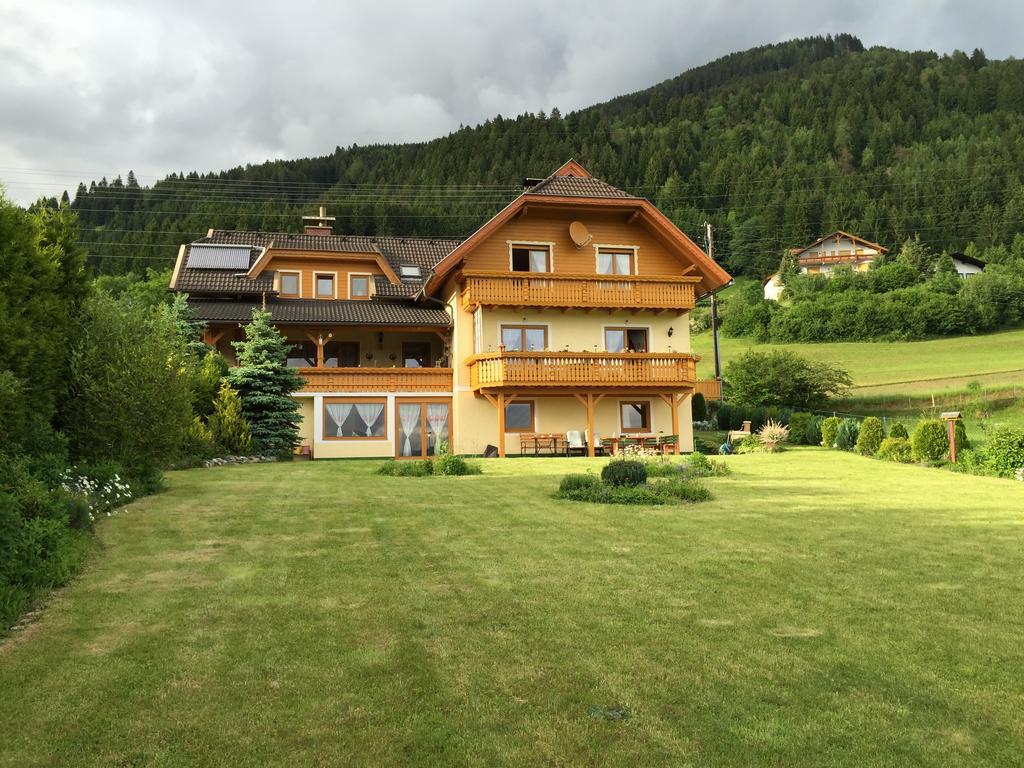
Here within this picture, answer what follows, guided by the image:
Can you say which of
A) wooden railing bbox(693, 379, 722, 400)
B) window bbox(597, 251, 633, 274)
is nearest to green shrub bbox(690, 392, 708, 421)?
wooden railing bbox(693, 379, 722, 400)

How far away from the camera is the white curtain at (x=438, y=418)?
28.9 metres

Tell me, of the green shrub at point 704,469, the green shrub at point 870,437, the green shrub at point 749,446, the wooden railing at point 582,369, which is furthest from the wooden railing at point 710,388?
the green shrub at point 704,469

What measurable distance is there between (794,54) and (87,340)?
705 ft

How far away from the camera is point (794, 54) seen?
192500 mm

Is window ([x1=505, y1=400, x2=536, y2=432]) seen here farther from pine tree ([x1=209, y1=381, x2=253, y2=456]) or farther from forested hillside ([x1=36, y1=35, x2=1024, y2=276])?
forested hillside ([x1=36, y1=35, x2=1024, y2=276])

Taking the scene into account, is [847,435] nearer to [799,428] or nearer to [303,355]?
[799,428]

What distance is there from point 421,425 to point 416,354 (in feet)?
15.4

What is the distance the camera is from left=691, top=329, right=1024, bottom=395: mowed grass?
1610 inches

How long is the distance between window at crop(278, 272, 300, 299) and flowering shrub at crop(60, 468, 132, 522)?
66.7ft

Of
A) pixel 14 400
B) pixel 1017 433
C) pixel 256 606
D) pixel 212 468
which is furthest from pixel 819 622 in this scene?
pixel 212 468

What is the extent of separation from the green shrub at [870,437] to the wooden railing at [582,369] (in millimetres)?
6217

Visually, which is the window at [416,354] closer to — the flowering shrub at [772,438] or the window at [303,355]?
the window at [303,355]

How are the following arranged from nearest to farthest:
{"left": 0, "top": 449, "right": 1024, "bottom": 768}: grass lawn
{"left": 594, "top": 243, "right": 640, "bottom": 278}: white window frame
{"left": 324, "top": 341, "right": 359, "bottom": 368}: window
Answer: {"left": 0, "top": 449, "right": 1024, "bottom": 768}: grass lawn < {"left": 594, "top": 243, "right": 640, "bottom": 278}: white window frame < {"left": 324, "top": 341, "right": 359, "bottom": 368}: window

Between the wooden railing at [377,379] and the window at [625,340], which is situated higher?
the window at [625,340]
